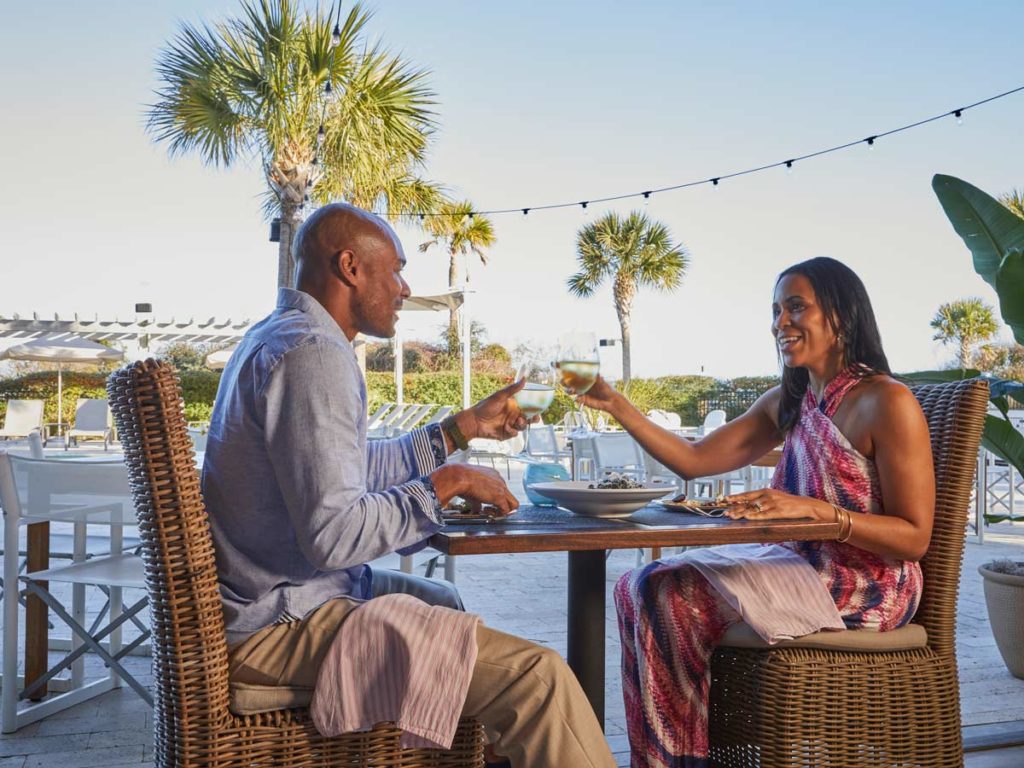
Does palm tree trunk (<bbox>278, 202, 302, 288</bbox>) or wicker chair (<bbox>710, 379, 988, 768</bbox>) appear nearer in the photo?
wicker chair (<bbox>710, 379, 988, 768</bbox>)

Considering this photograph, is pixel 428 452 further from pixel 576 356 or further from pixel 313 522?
pixel 313 522

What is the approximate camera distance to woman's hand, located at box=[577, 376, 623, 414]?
2.01 m

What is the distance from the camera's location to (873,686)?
1865 mm

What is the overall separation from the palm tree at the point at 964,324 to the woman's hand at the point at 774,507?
25.0m

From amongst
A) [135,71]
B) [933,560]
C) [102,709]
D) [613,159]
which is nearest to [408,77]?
[102,709]

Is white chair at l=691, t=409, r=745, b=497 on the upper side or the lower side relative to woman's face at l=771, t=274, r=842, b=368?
lower

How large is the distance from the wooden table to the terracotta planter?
2066mm

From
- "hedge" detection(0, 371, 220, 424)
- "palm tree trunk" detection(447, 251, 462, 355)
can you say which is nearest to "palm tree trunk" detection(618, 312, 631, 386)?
"palm tree trunk" detection(447, 251, 462, 355)

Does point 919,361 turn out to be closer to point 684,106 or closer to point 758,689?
point 684,106

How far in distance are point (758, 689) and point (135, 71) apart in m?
22.6

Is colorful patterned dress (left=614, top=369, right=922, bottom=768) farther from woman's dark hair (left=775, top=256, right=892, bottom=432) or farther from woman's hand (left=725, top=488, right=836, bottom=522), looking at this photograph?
woman's hand (left=725, top=488, right=836, bottom=522)

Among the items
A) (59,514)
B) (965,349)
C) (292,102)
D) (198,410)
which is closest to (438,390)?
(198,410)

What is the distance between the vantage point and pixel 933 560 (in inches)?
78.9

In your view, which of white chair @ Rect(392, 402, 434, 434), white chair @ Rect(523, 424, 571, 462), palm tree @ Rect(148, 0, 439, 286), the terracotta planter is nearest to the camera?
the terracotta planter
